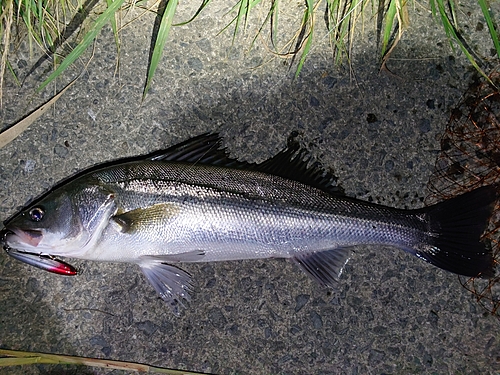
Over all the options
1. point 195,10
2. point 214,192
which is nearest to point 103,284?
point 214,192

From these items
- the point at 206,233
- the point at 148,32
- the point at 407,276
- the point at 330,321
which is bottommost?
the point at 330,321

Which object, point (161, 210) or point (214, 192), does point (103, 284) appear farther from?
point (214, 192)

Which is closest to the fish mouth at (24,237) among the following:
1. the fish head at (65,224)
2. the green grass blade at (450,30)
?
the fish head at (65,224)

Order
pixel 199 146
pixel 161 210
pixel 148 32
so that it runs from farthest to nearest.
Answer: pixel 148 32, pixel 199 146, pixel 161 210

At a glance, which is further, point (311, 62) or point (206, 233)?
point (311, 62)

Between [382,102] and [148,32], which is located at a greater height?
[148,32]

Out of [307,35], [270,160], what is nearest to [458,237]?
[270,160]

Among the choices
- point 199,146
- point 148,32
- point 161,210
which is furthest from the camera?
point 148,32
